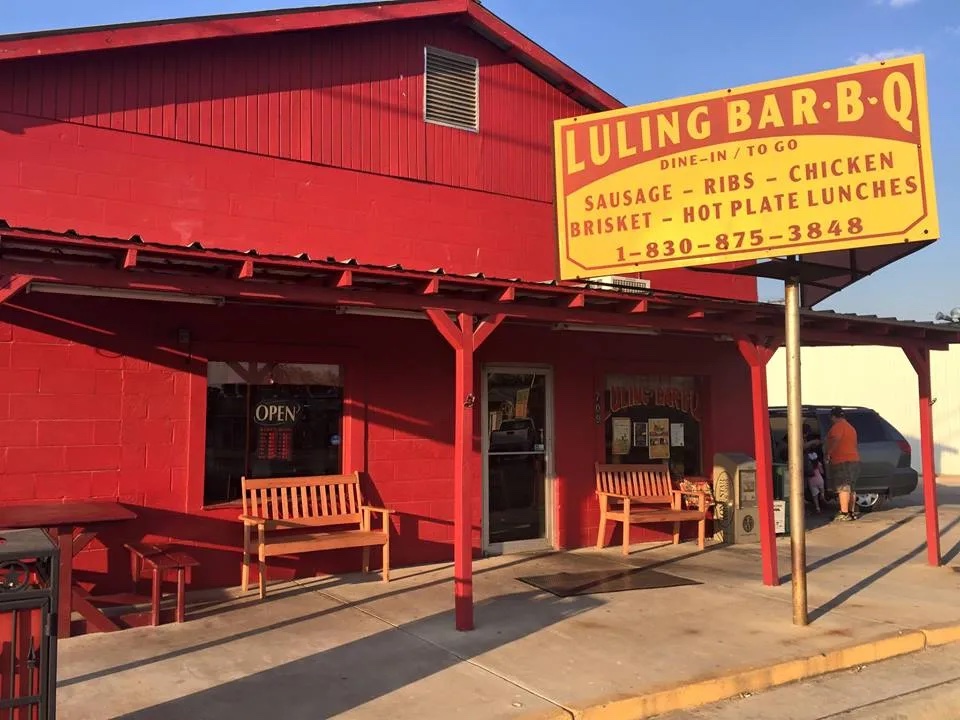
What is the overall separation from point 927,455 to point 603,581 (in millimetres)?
4496

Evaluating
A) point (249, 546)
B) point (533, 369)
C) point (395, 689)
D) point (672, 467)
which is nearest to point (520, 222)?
point (533, 369)

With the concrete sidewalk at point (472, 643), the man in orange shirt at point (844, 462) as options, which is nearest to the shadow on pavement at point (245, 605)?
the concrete sidewalk at point (472, 643)

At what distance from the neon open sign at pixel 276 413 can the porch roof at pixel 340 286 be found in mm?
1104

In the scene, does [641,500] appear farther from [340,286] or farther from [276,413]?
[340,286]

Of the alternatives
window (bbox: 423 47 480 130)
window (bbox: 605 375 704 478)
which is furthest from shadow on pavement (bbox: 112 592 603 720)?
window (bbox: 423 47 480 130)

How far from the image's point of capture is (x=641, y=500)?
9.54 m

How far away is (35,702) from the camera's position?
10.8ft

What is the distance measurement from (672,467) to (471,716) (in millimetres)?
6832

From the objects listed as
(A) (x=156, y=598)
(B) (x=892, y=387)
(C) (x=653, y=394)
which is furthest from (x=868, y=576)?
(B) (x=892, y=387)

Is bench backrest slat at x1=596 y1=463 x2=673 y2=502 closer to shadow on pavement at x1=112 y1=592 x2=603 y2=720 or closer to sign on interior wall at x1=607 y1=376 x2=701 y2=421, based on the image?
sign on interior wall at x1=607 y1=376 x2=701 y2=421

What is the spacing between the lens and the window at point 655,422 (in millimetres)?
10172

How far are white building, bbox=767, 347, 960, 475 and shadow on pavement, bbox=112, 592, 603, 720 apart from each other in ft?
57.4

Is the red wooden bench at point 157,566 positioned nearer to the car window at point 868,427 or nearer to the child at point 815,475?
the child at point 815,475

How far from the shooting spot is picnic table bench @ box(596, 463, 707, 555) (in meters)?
9.26
